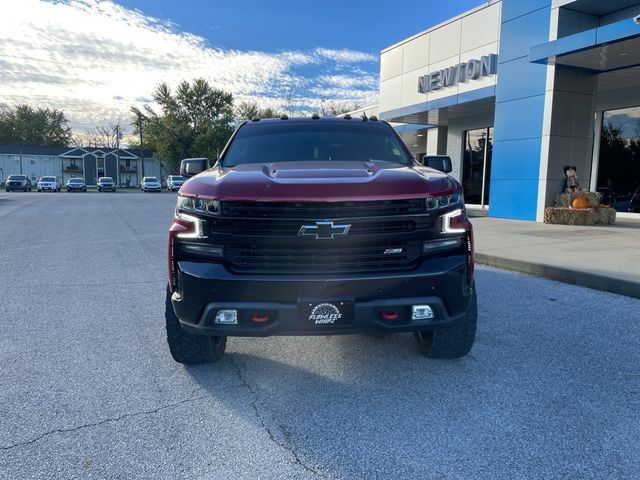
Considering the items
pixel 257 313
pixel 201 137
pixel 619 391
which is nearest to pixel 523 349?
pixel 619 391

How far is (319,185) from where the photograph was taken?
2.87m

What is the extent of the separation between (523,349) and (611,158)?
13.9 m

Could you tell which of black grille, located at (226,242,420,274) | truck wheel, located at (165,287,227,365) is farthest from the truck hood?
truck wheel, located at (165,287,227,365)

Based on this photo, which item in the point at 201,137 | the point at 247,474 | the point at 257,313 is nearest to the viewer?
the point at 247,474

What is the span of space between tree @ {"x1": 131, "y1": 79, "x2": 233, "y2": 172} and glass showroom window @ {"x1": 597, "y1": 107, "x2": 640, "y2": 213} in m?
57.9

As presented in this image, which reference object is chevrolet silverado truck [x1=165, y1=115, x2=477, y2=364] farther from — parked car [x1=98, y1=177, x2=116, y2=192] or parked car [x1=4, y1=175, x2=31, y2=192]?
parked car [x1=98, y1=177, x2=116, y2=192]

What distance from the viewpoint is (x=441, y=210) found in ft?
9.69

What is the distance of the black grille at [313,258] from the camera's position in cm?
286

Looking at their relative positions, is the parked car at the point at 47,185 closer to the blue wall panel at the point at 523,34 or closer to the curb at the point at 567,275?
the blue wall panel at the point at 523,34

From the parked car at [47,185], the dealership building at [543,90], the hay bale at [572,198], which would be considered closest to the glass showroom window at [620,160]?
the dealership building at [543,90]

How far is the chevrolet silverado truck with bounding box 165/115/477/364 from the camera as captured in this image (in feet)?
9.23

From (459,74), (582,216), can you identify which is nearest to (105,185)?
(459,74)

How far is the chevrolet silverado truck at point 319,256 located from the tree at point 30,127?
102206 mm

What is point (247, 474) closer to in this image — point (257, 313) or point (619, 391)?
point (257, 313)
